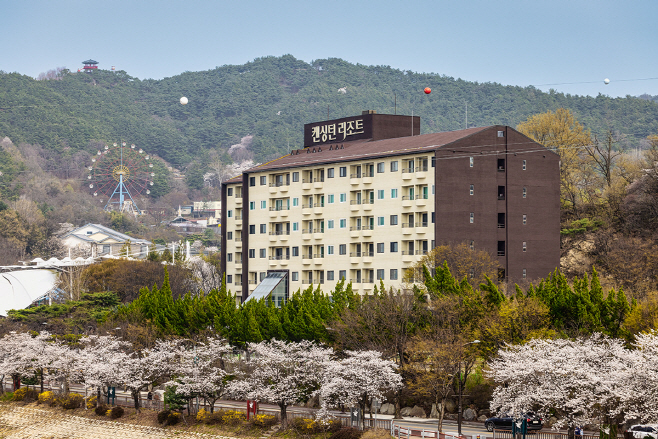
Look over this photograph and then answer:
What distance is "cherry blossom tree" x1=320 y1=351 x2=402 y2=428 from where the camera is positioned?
214 ft

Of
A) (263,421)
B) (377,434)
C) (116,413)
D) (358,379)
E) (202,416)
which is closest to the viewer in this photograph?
(377,434)

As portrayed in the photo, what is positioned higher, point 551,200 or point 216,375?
point 551,200

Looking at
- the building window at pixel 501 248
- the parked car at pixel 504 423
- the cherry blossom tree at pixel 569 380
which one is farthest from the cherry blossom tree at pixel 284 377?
the building window at pixel 501 248

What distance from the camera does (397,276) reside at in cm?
10169

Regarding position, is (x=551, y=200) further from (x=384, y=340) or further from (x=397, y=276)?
(x=384, y=340)

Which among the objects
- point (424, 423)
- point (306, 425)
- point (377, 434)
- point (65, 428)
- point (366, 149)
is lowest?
point (65, 428)

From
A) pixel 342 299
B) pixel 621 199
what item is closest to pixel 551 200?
pixel 621 199

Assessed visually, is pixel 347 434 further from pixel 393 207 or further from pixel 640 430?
pixel 393 207

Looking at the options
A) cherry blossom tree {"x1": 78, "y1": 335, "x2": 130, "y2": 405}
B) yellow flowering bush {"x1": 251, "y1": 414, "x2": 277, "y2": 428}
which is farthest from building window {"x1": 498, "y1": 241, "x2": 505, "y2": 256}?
cherry blossom tree {"x1": 78, "y1": 335, "x2": 130, "y2": 405}

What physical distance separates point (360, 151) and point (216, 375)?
45.7 m

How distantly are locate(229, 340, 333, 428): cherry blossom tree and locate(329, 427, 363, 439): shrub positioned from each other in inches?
210

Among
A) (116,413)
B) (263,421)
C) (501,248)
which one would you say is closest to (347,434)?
(263,421)

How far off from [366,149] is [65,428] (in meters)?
52.6

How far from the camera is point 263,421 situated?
70.2 m
